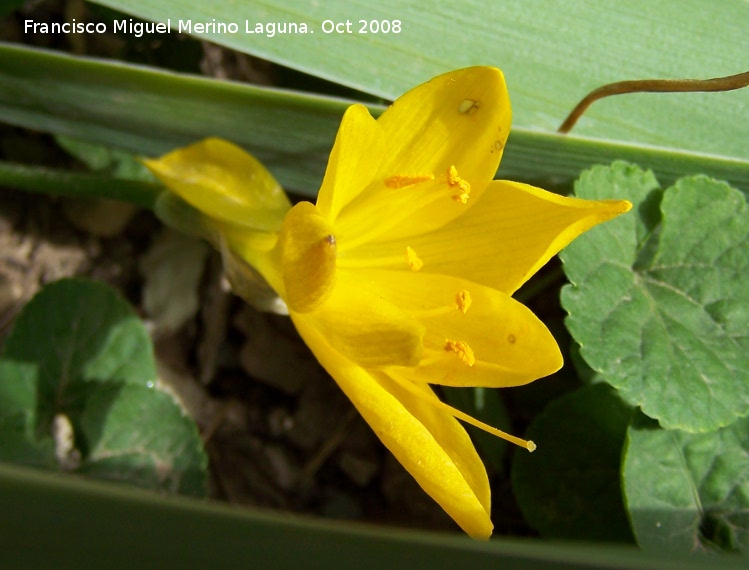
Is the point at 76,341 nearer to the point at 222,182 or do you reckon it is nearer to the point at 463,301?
the point at 222,182

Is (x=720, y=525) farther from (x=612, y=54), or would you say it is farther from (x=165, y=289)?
(x=165, y=289)

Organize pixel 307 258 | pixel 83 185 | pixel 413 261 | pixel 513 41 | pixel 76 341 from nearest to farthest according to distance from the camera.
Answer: pixel 307 258 → pixel 413 261 → pixel 513 41 → pixel 83 185 → pixel 76 341

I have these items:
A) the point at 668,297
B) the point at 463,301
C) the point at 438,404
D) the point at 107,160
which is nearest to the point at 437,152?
the point at 463,301

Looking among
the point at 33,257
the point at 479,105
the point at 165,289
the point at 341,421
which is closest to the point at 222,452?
the point at 341,421

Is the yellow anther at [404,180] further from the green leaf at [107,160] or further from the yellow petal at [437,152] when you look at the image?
the green leaf at [107,160]

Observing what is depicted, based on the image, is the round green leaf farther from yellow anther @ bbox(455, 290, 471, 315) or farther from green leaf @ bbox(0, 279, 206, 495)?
yellow anther @ bbox(455, 290, 471, 315)

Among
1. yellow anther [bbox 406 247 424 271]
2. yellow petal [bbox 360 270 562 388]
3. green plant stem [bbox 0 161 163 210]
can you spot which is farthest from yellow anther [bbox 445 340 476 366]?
green plant stem [bbox 0 161 163 210]

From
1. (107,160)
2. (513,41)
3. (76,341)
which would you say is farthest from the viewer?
(107,160)

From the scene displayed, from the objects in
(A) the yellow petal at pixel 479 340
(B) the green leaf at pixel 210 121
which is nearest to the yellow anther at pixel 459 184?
(A) the yellow petal at pixel 479 340
